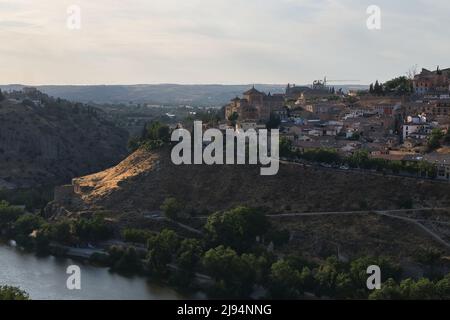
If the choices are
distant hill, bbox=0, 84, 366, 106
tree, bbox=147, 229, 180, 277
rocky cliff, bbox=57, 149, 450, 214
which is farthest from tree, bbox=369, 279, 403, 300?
distant hill, bbox=0, 84, 366, 106

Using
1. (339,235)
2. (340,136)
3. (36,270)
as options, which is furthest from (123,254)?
(340,136)

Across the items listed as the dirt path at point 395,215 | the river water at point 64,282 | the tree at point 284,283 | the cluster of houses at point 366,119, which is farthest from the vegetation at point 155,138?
the tree at point 284,283

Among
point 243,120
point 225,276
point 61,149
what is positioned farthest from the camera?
point 61,149

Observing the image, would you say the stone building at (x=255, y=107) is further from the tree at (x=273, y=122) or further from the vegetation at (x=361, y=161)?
the vegetation at (x=361, y=161)

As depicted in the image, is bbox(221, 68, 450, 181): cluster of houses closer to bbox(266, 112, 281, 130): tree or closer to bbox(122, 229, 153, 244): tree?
bbox(266, 112, 281, 130): tree
